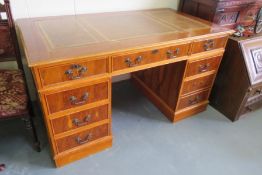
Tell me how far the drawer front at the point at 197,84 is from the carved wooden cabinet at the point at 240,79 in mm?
181

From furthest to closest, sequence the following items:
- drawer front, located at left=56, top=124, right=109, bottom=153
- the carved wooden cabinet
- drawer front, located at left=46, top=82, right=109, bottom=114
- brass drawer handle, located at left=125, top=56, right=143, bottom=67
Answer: the carved wooden cabinet → drawer front, located at left=56, top=124, right=109, bottom=153 → brass drawer handle, located at left=125, top=56, right=143, bottom=67 → drawer front, located at left=46, top=82, right=109, bottom=114

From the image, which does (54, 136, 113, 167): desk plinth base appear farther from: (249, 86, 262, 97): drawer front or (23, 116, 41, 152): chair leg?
(249, 86, 262, 97): drawer front

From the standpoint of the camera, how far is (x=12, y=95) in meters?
1.25

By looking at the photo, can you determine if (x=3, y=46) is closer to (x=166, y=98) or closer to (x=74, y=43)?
(x=74, y=43)

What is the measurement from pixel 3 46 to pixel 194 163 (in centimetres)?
148

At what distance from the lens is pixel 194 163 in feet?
4.88

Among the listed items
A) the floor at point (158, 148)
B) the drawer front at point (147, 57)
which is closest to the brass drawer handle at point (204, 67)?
the drawer front at point (147, 57)

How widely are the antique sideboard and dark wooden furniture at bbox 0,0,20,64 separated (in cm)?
140

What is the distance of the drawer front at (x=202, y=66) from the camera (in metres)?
1.53

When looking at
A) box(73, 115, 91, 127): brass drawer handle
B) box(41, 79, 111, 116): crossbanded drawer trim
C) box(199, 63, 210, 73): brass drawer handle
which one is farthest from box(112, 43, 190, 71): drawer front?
box(73, 115, 91, 127): brass drawer handle

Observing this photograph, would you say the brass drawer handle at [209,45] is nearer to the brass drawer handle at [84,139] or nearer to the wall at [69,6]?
the wall at [69,6]

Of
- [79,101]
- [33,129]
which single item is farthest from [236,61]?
[33,129]

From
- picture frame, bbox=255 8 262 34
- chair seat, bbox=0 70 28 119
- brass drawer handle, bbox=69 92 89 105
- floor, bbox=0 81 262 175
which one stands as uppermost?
picture frame, bbox=255 8 262 34

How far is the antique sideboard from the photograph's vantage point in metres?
1.64
